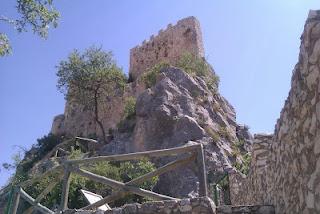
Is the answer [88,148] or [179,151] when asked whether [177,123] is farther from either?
[179,151]

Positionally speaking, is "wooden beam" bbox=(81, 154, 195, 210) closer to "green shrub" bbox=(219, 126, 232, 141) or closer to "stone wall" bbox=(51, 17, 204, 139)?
"green shrub" bbox=(219, 126, 232, 141)

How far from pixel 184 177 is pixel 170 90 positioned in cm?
689

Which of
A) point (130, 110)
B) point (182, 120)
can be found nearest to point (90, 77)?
point (130, 110)

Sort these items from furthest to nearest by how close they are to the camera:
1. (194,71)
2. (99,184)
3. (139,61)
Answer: (139,61) → (194,71) → (99,184)

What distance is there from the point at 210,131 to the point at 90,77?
450 inches

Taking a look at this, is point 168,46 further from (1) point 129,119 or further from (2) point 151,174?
(2) point 151,174

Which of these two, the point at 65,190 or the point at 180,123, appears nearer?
the point at 65,190

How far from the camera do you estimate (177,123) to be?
23.3m

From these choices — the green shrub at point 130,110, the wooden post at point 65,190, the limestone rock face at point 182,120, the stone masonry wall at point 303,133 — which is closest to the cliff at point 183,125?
the limestone rock face at point 182,120

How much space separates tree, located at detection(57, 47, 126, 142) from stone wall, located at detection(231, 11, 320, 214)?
1037 inches

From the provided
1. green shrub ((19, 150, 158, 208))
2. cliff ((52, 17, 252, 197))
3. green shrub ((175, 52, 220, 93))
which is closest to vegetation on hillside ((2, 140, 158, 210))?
green shrub ((19, 150, 158, 208))

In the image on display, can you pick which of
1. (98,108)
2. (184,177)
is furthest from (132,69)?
(184,177)

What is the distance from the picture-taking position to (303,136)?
4.00 metres

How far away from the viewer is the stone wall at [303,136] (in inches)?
143
